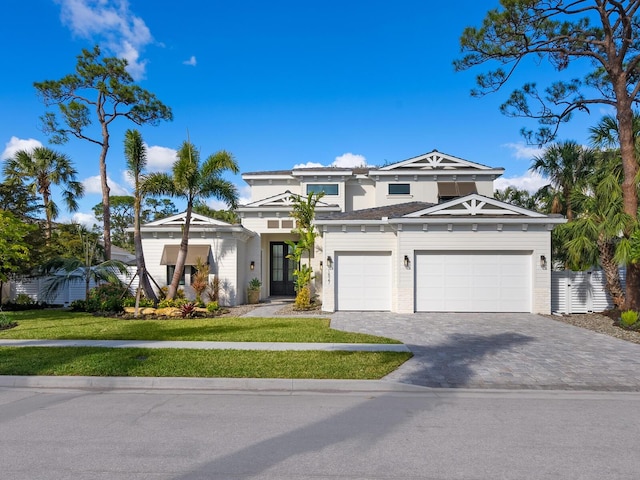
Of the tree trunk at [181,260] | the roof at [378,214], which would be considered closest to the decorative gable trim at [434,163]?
the roof at [378,214]

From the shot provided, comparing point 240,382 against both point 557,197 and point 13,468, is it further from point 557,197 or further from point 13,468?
point 557,197

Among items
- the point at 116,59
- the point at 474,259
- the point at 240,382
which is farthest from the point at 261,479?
the point at 116,59

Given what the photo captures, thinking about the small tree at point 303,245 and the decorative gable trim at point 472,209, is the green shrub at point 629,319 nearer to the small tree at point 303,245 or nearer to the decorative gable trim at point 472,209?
the decorative gable trim at point 472,209

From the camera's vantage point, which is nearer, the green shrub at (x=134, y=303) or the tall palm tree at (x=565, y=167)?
the green shrub at (x=134, y=303)

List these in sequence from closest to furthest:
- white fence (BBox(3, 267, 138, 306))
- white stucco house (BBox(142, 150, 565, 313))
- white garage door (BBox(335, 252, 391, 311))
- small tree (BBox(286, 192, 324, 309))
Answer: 1. white stucco house (BBox(142, 150, 565, 313))
2. white garage door (BBox(335, 252, 391, 311))
3. small tree (BBox(286, 192, 324, 309))
4. white fence (BBox(3, 267, 138, 306))

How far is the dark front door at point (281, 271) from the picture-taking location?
21.1 metres

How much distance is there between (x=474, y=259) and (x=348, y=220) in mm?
4902

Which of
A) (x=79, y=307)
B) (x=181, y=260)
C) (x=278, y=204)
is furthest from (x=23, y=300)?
(x=278, y=204)

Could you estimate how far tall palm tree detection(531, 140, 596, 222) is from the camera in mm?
16891

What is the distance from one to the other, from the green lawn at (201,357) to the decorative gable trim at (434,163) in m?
13.2

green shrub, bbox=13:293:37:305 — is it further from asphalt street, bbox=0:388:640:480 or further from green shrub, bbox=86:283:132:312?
asphalt street, bbox=0:388:640:480

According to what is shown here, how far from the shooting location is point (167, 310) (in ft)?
46.6

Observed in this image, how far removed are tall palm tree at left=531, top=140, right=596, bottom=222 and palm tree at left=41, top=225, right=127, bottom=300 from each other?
756 inches

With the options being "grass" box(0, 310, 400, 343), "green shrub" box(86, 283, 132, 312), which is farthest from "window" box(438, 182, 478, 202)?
"green shrub" box(86, 283, 132, 312)
